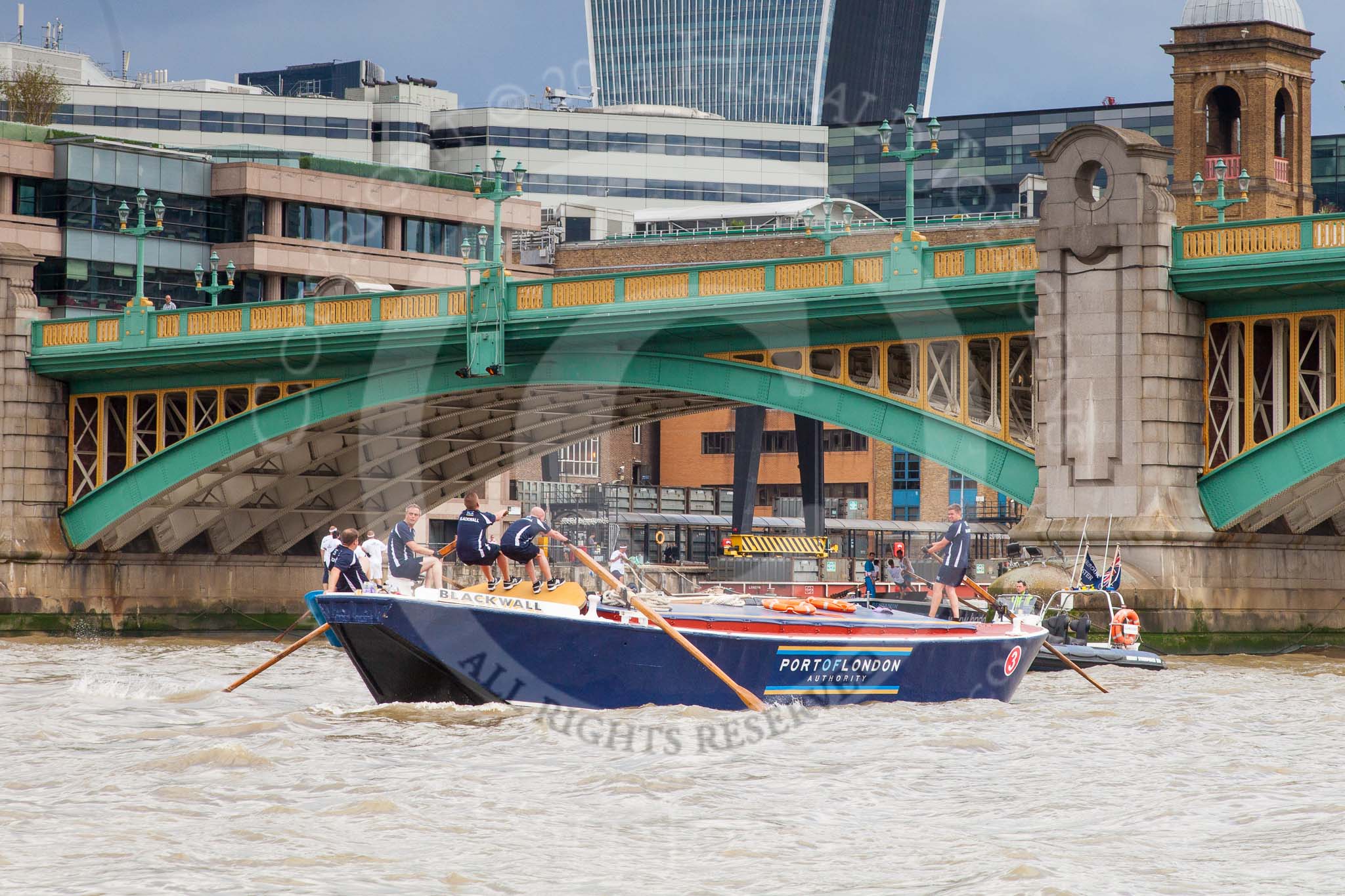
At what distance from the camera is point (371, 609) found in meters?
25.4

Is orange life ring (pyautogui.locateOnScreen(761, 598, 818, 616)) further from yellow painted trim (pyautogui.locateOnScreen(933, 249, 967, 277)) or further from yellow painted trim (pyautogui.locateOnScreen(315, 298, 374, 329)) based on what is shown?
yellow painted trim (pyautogui.locateOnScreen(315, 298, 374, 329))

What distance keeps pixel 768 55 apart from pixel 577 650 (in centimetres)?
12680

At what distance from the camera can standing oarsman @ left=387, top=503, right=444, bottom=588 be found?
2789 centimetres

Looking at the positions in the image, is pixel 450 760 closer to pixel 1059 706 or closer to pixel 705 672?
pixel 705 672

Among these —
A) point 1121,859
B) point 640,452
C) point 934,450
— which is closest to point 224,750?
A: point 1121,859

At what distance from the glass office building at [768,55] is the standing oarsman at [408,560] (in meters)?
118

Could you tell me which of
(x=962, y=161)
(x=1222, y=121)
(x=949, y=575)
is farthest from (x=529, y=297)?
(x=962, y=161)

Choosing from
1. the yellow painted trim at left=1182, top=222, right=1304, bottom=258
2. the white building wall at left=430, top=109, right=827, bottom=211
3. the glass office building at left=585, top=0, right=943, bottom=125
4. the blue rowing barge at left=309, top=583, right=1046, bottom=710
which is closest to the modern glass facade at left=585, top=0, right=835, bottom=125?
the glass office building at left=585, top=0, right=943, bottom=125

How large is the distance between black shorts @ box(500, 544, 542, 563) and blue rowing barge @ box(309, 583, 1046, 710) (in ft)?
1.87

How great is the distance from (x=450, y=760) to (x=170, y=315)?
34.0 metres

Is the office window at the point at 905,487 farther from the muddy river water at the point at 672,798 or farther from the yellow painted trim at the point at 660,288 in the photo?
the muddy river water at the point at 672,798

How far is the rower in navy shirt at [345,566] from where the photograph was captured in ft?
95.9

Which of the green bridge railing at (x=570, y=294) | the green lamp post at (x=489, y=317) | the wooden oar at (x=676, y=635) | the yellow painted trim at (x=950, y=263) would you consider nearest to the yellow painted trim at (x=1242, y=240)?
the green bridge railing at (x=570, y=294)

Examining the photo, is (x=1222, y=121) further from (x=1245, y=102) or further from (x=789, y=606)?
(x=789, y=606)
